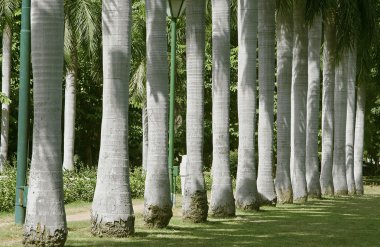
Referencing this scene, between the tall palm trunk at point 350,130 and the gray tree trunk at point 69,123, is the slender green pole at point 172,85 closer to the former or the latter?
the gray tree trunk at point 69,123

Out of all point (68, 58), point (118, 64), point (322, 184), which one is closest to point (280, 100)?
point (322, 184)

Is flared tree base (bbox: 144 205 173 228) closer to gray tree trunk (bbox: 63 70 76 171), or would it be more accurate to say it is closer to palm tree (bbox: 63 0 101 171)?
palm tree (bbox: 63 0 101 171)

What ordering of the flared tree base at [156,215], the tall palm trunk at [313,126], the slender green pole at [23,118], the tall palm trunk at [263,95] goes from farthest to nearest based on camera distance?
the tall palm trunk at [313,126]
the tall palm trunk at [263,95]
the flared tree base at [156,215]
the slender green pole at [23,118]

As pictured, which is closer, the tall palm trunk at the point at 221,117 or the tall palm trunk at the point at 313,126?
the tall palm trunk at the point at 221,117

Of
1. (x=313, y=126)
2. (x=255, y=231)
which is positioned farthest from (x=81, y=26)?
(x=255, y=231)

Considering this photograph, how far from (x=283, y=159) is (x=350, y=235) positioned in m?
9.81

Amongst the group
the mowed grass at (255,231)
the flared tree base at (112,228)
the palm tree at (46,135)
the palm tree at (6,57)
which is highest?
the palm tree at (6,57)

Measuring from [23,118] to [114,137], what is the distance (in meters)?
1.97

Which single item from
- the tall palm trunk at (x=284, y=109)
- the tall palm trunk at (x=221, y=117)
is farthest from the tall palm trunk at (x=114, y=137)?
the tall palm trunk at (x=284, y=109)

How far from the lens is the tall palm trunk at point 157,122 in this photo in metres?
16.9

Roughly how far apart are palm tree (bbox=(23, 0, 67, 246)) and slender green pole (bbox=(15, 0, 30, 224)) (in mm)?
2968

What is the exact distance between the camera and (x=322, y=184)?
109 feet

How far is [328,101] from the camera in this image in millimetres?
32719

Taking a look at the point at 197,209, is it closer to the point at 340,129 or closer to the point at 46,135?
the point at 46,135
